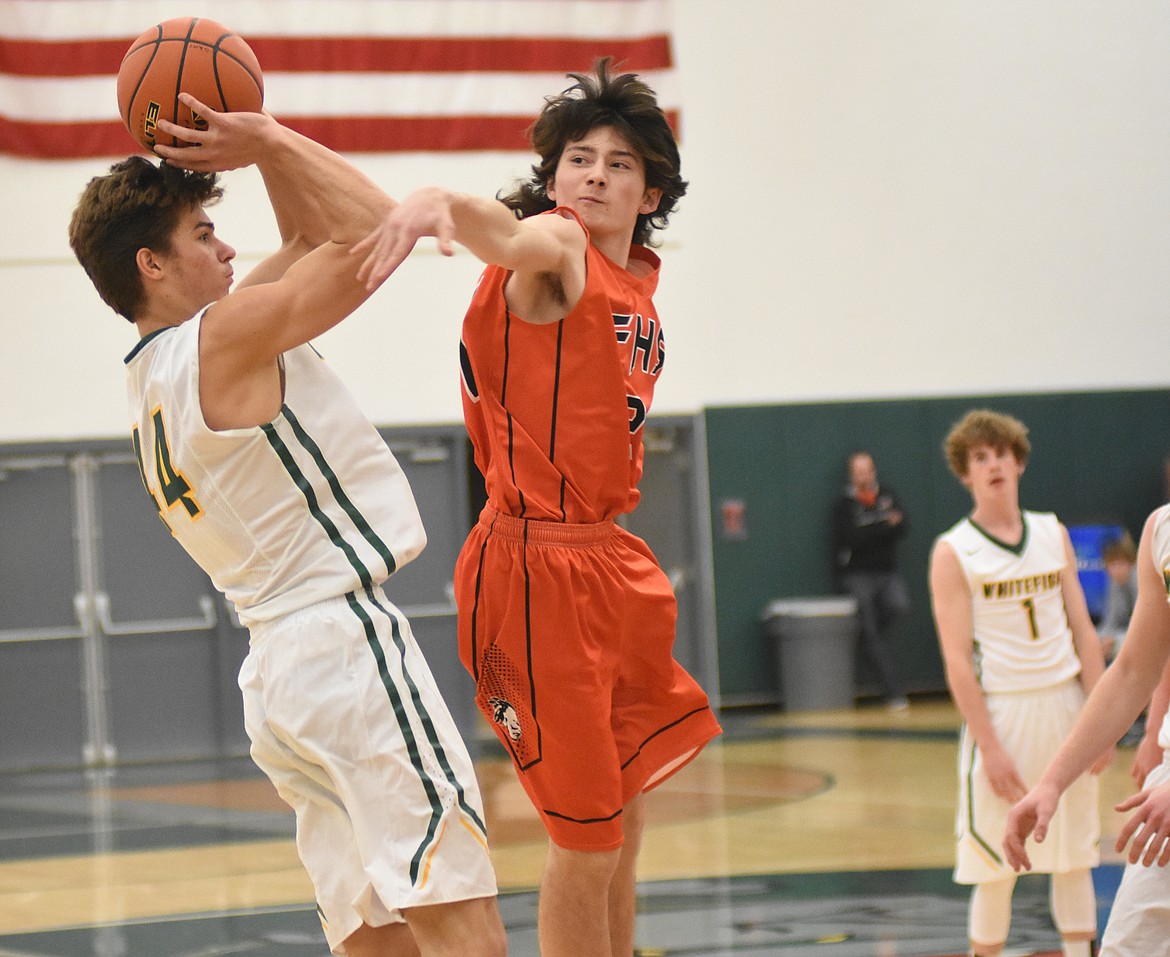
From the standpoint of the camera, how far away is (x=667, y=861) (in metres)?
6.81

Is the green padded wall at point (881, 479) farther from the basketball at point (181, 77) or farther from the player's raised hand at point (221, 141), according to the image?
the player's raised hand at point (221, 141)

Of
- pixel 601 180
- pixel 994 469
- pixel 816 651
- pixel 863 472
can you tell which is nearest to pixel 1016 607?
pixel 994 469

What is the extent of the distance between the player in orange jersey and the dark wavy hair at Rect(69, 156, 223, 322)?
2.15ft

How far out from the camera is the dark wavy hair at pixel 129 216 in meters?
2.98

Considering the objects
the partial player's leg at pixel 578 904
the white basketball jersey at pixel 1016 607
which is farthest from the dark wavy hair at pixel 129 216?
the white basketball jersey at pixel 1016 607

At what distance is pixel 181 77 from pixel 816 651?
10442mm

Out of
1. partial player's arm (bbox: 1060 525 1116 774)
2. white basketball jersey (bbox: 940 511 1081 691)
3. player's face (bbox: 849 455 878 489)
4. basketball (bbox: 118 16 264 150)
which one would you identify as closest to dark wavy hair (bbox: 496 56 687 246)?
basketball (bbox: 118 16 264 150)

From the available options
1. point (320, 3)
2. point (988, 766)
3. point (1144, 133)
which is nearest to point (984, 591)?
point (988, 766)

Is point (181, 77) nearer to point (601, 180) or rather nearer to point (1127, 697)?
point (601, 180)

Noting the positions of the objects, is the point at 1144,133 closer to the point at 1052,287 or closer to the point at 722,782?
the point at 1052,287

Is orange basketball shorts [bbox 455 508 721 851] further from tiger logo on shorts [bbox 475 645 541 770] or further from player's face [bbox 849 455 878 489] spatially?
player's face [bbox 849 455 878 489]

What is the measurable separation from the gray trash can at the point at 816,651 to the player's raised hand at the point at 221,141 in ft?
34.1

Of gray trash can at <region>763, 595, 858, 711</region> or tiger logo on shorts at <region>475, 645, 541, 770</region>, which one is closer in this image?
tiger logo on shorts at <region>475, 645, 541, 770</region>

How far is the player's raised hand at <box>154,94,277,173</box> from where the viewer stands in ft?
9.64
